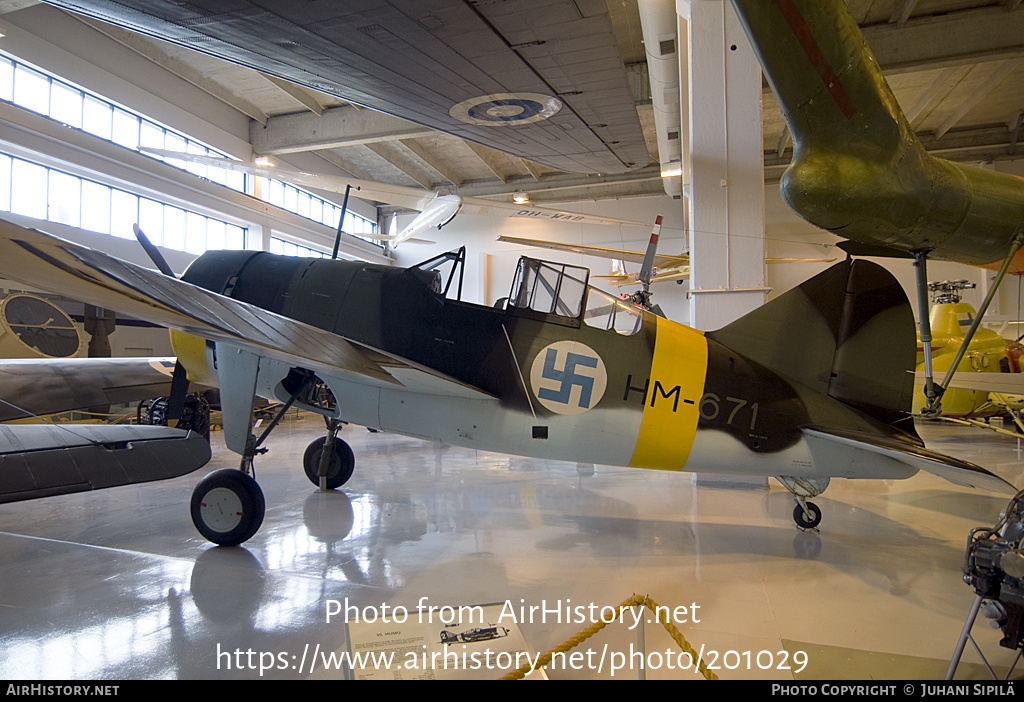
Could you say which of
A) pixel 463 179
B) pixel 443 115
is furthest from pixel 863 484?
pixel 463 179

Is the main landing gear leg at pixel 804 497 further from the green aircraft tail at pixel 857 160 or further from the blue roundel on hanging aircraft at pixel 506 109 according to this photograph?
the blue roundel on hanging aircraft at pixel 506 109

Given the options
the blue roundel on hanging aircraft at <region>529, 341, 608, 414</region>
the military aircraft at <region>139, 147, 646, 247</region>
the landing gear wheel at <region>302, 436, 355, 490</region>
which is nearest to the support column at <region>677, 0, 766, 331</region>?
the blue roundel on hanging aircraft at <region>529, 341, 608, 414</region>

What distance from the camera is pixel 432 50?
407 cm

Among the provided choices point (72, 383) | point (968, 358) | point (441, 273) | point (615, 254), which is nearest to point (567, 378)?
point (441, 273)

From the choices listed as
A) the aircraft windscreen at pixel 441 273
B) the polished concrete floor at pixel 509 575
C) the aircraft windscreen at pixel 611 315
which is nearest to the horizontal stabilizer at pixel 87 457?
the polished concrete floor at pixel 509 575

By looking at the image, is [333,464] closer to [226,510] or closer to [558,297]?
[226,510]

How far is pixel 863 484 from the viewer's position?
708cm

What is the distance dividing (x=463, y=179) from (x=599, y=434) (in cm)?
1956

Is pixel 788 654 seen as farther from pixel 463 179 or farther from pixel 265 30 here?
pixel 463 179

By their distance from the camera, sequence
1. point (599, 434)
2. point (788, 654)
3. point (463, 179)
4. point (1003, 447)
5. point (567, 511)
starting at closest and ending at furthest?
1. point (788, 654)
2. point (599, 434)
3. point (567, 511)
4. point (1003, 447)
5. point (463, 179)

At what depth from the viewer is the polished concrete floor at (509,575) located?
275 cm

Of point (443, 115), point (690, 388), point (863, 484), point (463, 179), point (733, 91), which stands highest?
point (463, 179)

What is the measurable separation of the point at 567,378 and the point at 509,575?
1510 millimetres

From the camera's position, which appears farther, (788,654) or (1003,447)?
(1003,447)
